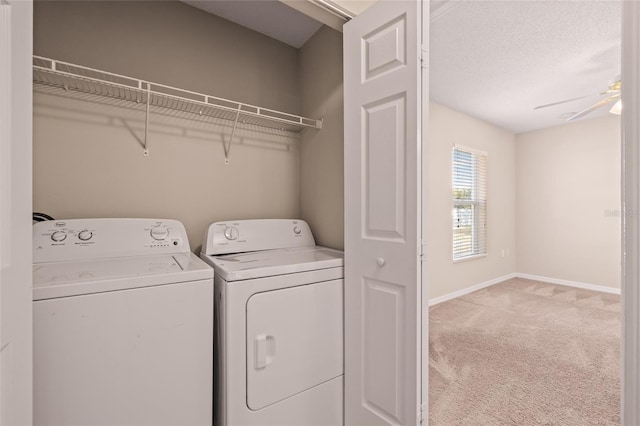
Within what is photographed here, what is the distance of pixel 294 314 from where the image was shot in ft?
4.53

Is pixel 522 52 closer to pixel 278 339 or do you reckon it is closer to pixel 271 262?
pixel 271 262

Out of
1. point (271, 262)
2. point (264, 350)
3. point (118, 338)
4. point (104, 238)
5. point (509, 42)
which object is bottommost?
point (264, 350)

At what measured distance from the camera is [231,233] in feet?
5.86

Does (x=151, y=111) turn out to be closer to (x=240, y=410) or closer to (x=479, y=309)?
(x=240, y=410)

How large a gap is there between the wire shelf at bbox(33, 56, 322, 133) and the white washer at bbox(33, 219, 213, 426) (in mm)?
710

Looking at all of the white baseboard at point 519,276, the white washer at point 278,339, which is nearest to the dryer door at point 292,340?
the white washer at point 278,339

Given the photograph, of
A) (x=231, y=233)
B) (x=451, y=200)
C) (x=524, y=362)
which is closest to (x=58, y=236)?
(x=231, y=233)

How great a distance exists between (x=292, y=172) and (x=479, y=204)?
11.4ft

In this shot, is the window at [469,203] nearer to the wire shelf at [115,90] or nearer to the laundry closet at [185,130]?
the laundry closet at [185,130]

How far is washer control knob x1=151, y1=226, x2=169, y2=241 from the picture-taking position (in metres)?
1.58

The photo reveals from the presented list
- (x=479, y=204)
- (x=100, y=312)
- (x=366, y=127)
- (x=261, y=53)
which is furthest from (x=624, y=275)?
(x=479, y=204)

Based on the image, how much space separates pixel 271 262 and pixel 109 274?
66 cm

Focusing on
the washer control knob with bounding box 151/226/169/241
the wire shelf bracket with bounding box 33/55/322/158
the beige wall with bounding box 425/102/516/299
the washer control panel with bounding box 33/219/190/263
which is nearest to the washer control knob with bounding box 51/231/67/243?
the washer control panel with bounding box 33/219/190/263
